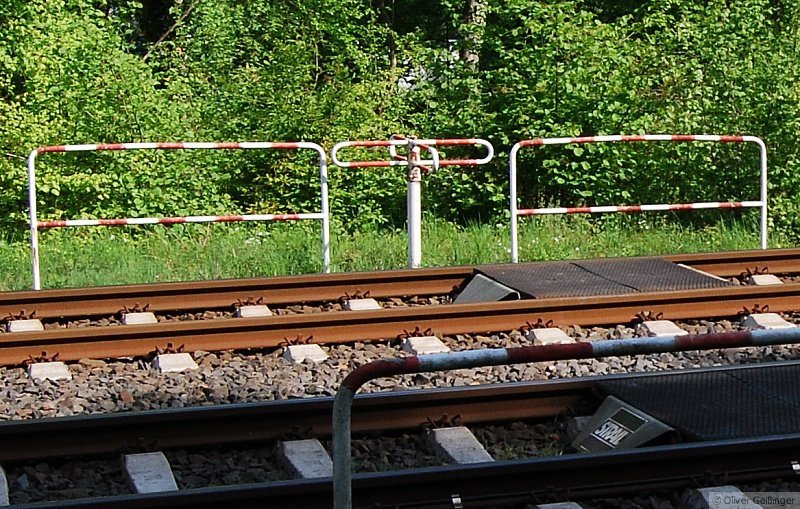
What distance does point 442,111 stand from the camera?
17000mm

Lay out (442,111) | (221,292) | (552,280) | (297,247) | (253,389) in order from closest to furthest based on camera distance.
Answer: (253,389) → (221,292) → (552,280) → (297,247) → (442,111)

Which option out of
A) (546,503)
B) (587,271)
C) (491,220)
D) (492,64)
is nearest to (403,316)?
(587,271)

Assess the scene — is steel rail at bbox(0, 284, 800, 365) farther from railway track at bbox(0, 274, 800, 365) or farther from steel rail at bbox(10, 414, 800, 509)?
steel rail at bbox(10, 414, 800, 509)

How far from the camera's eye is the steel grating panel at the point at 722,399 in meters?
6.02

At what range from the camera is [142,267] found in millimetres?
11383

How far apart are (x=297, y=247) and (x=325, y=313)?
3.85 m

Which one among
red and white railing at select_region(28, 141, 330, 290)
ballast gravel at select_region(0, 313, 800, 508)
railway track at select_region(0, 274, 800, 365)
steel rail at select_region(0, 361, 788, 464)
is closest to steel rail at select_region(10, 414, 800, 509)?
ballast gravel at select_region(0, 313, 800, 508)

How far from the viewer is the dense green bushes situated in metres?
15.0

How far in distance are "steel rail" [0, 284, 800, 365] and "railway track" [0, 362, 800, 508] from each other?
6.17 ft

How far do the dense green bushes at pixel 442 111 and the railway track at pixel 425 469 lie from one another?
28.5 feet

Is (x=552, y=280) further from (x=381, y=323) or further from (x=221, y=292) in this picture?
(x=221, y=292)

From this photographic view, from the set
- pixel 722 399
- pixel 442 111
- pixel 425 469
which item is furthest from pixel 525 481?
pixel 442 111

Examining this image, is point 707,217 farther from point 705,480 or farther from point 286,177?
point 705,480

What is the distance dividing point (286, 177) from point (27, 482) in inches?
427
